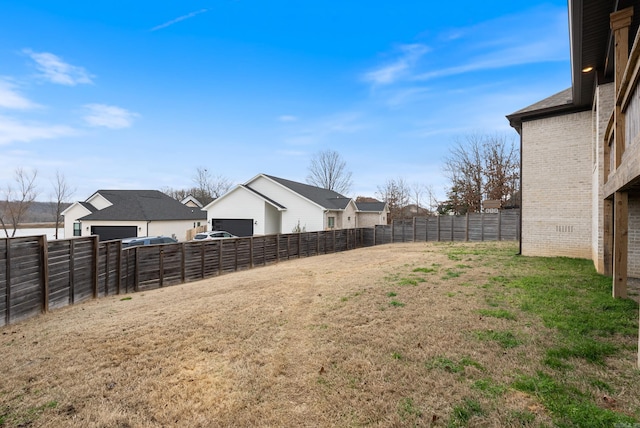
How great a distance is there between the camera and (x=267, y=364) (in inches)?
152

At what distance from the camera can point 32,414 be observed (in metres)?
2.84

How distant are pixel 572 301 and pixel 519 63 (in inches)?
604

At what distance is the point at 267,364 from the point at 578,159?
12893 mm

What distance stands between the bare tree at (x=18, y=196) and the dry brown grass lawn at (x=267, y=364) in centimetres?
3317

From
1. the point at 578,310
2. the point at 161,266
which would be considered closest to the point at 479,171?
the point at 578,310

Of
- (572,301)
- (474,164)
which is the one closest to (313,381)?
(572,301)

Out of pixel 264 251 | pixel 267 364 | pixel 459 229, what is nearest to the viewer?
pixel 267 364

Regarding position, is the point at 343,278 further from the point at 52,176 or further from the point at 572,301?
the point at 52,176

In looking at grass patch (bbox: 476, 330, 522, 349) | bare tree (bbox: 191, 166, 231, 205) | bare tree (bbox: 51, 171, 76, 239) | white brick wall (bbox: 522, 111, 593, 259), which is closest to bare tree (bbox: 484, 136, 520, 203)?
white brick wall (bbox: 522, 111, 593, 259)

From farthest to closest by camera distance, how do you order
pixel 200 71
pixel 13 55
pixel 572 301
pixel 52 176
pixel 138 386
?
pixel 52 176 → pixel 200 71 → pixel 13 55 → pixel 572 301 → pixel 138 386

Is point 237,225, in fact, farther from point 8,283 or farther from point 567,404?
point 567,404

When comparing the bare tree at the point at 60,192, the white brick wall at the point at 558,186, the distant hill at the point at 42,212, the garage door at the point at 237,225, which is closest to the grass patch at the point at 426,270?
the white brick wall at the point at 558,186

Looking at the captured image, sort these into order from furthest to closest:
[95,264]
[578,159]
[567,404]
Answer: [578,159] < [95,264] < [567,404]

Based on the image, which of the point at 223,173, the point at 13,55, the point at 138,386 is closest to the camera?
the point at 138,386
